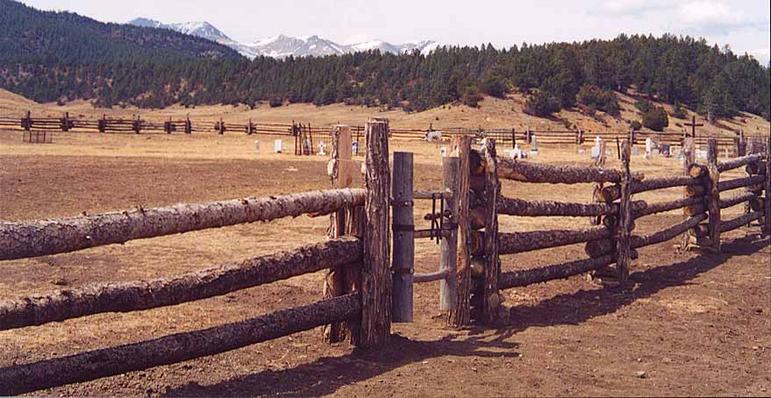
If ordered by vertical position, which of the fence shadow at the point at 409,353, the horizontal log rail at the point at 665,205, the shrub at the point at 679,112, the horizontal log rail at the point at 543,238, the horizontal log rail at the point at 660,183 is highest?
the shrub at the point at 679,112

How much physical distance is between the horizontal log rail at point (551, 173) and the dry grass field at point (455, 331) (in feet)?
4.33

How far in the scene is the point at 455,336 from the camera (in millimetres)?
7105

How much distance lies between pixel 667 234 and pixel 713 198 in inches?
72.1

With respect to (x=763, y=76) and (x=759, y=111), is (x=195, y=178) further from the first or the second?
(x=763, y=76)

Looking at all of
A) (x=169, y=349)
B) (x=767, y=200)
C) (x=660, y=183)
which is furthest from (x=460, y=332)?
(x=767, y=200)

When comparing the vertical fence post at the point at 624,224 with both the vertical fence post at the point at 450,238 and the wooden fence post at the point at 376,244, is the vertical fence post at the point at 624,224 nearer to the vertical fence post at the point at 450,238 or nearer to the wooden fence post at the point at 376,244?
the vertical fence post at the point at 450,238

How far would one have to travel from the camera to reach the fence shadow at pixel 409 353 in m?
5.43

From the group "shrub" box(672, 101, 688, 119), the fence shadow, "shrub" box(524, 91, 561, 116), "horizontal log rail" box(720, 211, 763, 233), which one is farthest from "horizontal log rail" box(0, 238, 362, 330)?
"shrub" box(672, 101, 688, 119)

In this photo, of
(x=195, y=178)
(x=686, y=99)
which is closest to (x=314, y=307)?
(x=195, y=178)

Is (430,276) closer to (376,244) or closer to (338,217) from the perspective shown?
(376,244)

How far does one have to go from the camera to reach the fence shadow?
543 cm

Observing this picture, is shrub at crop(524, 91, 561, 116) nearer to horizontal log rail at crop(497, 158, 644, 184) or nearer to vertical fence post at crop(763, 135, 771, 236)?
vertical fence post at crop(763, 135, 771, 236)

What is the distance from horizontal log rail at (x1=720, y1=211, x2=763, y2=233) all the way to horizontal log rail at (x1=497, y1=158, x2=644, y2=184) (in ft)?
15.1

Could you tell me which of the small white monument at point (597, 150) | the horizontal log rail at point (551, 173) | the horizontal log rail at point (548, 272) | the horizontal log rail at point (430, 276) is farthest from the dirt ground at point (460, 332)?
the small white monument at point (597, 150)
